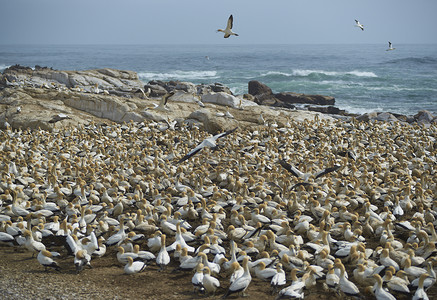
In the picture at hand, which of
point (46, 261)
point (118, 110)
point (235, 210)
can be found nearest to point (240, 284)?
point (235, 210)

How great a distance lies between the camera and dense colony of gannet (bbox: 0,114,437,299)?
830cm

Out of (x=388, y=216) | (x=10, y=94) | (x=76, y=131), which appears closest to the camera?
(x=388, y=216)

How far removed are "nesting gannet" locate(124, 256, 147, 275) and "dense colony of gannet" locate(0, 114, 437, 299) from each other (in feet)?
0.09

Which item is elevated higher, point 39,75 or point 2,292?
point 39,75

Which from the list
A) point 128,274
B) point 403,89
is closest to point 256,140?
point 128,274

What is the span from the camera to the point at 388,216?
35.0 feet

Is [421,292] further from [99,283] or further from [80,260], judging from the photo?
[80,260]

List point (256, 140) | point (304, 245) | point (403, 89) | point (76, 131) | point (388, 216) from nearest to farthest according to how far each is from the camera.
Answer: point (304, 245) < point (388, 216) < point (256, 140) < point (76, 131) < point (403, 89)

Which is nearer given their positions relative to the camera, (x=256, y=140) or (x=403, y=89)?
(x=256, y=140)

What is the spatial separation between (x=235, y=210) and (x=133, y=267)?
317 centimetres

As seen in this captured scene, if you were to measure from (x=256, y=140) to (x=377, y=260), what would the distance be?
9701 mm

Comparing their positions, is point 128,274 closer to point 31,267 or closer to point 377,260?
point 31,267

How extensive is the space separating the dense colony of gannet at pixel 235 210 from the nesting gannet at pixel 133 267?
0.03 m

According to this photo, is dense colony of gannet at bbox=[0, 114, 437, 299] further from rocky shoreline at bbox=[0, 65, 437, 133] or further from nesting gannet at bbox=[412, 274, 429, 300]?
rocky shoreline at bbox=[0, 65, 437, 133]
